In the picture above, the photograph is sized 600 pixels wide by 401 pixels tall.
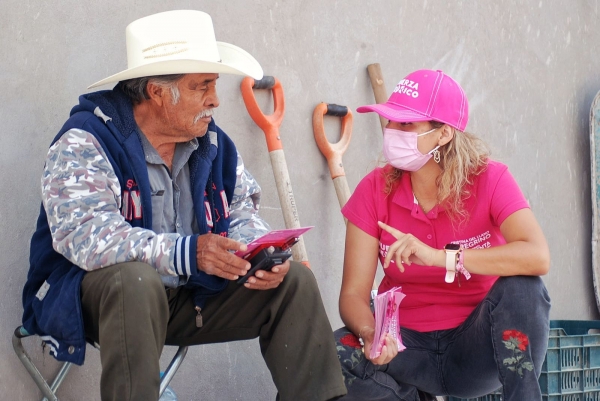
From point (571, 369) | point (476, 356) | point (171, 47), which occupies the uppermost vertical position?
point (171, 47)

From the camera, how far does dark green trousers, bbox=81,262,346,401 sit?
2.40m

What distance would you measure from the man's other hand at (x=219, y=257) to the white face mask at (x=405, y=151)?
2.72 ft

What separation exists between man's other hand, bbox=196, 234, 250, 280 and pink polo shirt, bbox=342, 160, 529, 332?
74 cm

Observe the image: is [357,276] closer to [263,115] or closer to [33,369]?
[263,115]

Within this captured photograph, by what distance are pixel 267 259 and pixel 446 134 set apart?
96 cm

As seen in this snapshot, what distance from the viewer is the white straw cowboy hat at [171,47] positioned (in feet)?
9.46

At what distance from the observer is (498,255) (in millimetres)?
2986

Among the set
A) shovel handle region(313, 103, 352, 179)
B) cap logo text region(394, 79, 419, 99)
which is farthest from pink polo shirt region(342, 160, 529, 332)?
shovel handle region(313, 103, 352, 179)

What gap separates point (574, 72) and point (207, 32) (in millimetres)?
4062

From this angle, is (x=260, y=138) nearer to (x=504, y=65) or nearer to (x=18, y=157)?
(x=18, y=157)

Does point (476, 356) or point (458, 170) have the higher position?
point (458, 170)

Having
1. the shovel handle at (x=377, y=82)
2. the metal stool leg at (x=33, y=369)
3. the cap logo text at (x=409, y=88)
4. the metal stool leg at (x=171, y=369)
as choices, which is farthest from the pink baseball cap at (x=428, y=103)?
the metal stool leg at (x=33, y=369)

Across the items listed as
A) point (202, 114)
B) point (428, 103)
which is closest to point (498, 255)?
point (428, 103)

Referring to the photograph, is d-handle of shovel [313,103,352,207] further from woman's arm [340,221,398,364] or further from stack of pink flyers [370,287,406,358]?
stack of pink flyers [370,287,406,358]
